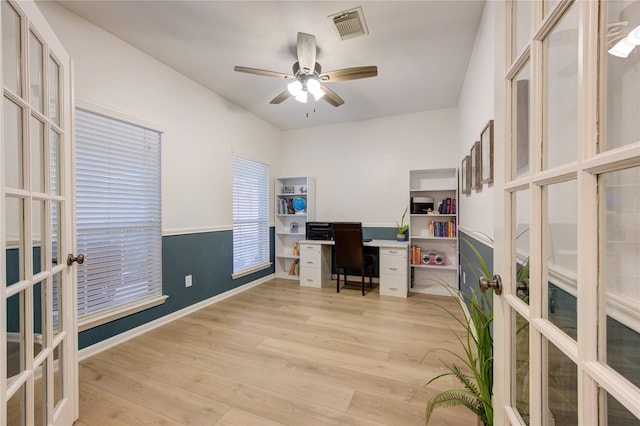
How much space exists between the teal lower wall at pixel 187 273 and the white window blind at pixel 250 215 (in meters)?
0.24

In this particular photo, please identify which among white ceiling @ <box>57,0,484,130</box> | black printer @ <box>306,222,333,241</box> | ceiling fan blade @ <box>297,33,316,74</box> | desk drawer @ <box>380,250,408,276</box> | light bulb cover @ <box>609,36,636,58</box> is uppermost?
white ceiling @ <box>57,0,484,130</box>

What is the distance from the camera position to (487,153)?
1762mm

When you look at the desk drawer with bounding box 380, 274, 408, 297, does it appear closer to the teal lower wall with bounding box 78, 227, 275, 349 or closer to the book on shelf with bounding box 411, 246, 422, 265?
the book on shelf with bounding box 411, 246, 422, 265

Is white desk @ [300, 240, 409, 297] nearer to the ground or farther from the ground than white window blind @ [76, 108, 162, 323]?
nearer to the ground

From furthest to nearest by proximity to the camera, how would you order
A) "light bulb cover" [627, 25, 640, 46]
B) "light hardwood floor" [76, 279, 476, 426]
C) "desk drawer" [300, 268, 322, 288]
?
"desk drawer" [300, 268, 322, 288], "light hardwood floor" [76, 279, 476, 426], "light bulb cover" [627, 25, 640, 46]

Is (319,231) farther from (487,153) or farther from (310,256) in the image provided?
(487,153)

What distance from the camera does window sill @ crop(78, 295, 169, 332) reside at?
202 centimetres

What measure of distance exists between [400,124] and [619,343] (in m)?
4.00

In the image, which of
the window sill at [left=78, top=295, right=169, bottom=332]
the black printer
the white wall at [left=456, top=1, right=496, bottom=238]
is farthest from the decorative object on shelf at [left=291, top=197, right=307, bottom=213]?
the white wall at [left=456, top=1, right=496, bottom=238]

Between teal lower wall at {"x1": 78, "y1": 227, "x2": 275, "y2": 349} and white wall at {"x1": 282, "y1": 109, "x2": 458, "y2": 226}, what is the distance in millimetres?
1815

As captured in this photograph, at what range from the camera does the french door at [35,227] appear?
0.90 metres

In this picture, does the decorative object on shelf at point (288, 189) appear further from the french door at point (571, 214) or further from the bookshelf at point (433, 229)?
the french door at point (571, 214)

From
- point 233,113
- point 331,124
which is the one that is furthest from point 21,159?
point 331,124

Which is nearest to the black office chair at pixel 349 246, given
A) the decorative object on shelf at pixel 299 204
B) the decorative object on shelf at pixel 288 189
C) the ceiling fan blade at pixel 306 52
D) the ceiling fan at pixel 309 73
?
the decorative object on shelf at pixel 299 204
